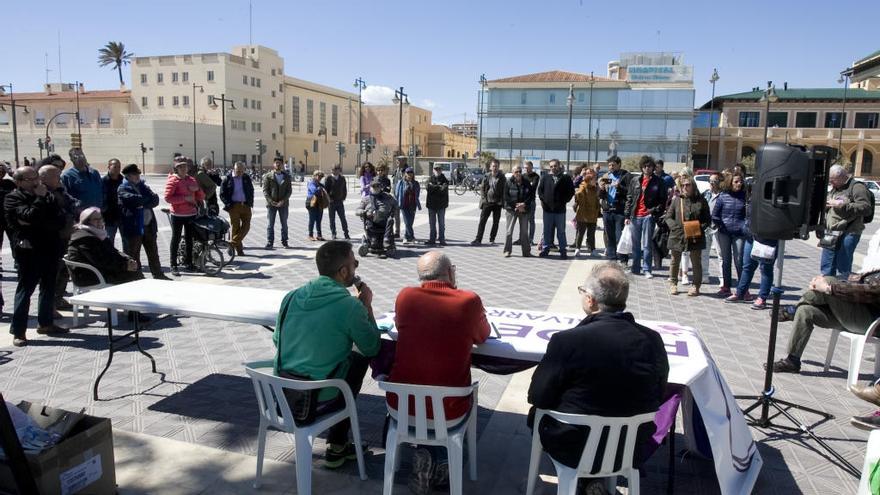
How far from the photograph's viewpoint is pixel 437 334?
294 cm

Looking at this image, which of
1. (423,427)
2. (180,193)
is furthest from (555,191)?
(423,427)

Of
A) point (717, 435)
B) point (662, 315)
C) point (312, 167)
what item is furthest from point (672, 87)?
point (717, 435)

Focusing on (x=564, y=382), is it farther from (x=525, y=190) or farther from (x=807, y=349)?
(x=525, y=190)

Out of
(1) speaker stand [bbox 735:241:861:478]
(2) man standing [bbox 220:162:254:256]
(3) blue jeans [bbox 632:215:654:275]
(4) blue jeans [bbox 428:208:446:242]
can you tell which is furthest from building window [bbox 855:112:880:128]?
(1) speaker stand [bbox 735:241:861:478]

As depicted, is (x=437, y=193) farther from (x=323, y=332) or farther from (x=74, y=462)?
(x=74, y=462)

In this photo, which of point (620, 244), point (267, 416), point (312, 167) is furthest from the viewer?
point (312, 167)

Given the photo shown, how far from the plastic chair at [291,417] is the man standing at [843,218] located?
6318 millimetres

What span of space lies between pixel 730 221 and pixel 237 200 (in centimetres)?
813

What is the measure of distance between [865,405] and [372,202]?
8155 millimetres

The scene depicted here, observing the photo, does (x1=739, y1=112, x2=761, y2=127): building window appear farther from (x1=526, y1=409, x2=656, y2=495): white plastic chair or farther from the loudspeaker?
(x1=526, y1=409, x2=656, y2=495): white plastic chair

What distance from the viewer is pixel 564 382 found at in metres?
2.62

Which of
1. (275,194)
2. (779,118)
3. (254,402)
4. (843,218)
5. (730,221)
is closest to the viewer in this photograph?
(254,402)

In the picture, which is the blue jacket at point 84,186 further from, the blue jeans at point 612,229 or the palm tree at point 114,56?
the palm tree at point 114,56

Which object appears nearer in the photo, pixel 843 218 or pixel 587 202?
pixel 843 218
